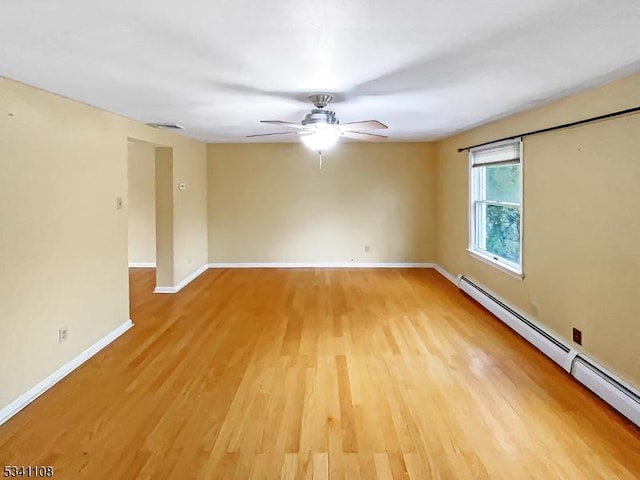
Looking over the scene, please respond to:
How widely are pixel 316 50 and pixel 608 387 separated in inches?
110

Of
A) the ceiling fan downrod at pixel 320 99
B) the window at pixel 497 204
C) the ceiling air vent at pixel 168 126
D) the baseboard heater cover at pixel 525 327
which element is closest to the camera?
the ceiling fan downrod at pixel 320 99

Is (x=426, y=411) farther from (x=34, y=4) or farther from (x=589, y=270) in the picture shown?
(x=34, y=4)

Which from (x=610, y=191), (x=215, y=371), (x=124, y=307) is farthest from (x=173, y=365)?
(x=610, y=191)

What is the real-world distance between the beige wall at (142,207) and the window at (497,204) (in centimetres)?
519

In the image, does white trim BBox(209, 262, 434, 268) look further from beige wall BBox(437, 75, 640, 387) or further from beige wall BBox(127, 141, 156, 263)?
beige wall BBox(437, 75, 640, 387)

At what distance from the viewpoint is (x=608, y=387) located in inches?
116

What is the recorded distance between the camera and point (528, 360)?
12.1 ft

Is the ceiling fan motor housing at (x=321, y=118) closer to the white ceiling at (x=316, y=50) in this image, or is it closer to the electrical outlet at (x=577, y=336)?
the white ceiling at (x=316, y=50)

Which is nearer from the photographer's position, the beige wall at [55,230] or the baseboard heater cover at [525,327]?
the beige wall at [55,230]

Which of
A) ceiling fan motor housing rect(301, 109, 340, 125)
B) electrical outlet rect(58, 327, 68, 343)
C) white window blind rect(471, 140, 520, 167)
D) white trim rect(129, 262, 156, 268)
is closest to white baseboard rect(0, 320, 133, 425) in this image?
electrical outlet rect(58, 327, 68, 343)

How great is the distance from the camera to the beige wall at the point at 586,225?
2.87 metres

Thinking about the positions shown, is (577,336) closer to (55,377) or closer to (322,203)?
(55,377)

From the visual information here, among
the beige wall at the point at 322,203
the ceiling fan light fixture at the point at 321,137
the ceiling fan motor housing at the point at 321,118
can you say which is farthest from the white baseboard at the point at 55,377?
the beige wall at the point at 322,203

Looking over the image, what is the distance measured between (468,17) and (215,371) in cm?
294
